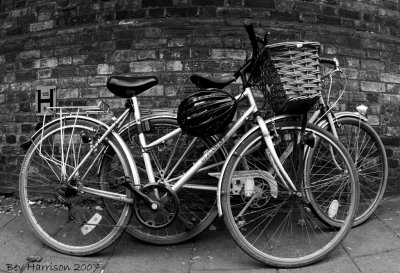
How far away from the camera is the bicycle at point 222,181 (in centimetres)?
272

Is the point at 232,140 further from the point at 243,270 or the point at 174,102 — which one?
the point at 243,270

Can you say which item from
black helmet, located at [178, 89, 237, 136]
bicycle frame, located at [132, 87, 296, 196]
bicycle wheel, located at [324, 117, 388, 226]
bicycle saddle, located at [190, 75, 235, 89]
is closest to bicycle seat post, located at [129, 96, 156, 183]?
bicycle frame, located at [132, 87, 296, 196]

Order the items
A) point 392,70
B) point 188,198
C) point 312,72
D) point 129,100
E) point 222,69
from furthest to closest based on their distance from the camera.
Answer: point 392,70
point 222,69
point 188,198
point 129,100
point 312,72

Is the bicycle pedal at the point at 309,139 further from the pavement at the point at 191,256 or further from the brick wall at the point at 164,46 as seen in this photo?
the brick wall at the point at 164,46

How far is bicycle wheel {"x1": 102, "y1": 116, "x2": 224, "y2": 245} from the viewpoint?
3.00m

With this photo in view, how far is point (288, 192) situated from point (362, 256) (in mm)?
737

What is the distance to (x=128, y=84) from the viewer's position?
9.46 ft

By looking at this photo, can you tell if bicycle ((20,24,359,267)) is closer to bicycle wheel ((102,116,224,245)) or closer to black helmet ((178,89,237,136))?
bicycle wheel ((102,116,224,245))

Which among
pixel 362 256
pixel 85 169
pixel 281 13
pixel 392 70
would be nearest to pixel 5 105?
pixel 85 169

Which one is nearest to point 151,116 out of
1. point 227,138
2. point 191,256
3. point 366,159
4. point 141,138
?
point 141,138

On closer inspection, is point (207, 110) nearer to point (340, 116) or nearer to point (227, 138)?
point (227, 138)

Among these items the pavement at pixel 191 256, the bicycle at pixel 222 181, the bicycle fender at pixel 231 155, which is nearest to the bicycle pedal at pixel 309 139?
the bicycle at pixel 222 181

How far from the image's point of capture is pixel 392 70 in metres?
4.14

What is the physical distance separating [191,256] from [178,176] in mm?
623
